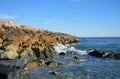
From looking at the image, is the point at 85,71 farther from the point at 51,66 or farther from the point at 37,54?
the point at 37,54

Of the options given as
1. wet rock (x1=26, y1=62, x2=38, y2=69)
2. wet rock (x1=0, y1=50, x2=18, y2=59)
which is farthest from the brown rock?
wet rock (x1=26, y1=62, x2=38, y2=69)

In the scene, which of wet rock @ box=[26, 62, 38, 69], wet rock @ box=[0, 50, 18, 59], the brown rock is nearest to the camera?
wet rock @ box=[26, 62, 38, 69]

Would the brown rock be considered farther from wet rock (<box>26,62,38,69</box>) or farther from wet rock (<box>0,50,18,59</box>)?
wet rock (<box>26,62,38,69</box>)

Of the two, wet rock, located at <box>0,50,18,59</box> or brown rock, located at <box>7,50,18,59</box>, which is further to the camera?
brown rock, located at <box>7,50,18,59</box>

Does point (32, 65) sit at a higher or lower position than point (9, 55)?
lower

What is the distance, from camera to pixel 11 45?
28859 mm

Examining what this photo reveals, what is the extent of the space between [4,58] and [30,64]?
158 inches

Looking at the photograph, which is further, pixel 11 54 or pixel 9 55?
pixel 11 54

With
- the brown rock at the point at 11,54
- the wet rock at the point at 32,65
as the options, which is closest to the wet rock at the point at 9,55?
the brown rock at the point at 11,54

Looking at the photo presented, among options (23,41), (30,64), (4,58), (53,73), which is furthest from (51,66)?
(23,41)

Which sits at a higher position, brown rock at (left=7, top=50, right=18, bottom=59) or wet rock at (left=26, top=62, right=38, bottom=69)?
brown rock at (left=7, top=50, right=18, bottom=59)

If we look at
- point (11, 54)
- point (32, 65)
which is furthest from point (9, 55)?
point (32, 65)

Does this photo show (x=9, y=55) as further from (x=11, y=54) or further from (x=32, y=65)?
(x=32, y=65)

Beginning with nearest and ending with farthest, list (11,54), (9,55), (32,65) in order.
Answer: (32,65), (9,55), (11,54)
